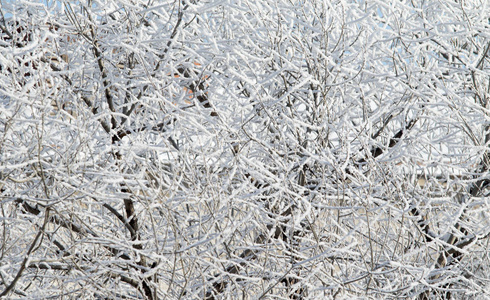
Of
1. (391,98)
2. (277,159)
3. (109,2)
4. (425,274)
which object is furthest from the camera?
(391,98)

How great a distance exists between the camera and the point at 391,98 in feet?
18.4

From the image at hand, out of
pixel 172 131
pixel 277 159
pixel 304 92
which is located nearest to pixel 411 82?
pixel 304 92

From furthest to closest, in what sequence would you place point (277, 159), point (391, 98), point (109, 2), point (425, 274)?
point (391, 98) < point (109, 2) < point (277, 159) < point (425, 274)

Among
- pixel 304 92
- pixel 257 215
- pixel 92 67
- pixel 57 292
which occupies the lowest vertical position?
pixel 57 292

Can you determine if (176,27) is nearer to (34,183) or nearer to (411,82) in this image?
(34,183)

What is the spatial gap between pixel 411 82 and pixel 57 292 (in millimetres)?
3830

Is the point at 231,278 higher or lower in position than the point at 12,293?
higher

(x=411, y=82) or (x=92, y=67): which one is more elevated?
(x=411, y=82)

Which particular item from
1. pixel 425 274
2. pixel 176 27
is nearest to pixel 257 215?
pixel 425 274

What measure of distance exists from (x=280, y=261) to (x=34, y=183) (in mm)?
2285

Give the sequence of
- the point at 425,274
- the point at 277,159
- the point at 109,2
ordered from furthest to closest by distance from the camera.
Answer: the point at 109,2 → the point at 277,159 → the point at 425,274

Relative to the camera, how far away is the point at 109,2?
→ 5.20m

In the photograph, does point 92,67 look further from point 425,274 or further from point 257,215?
point 425,274

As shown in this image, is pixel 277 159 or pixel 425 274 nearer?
pixel 425 274
